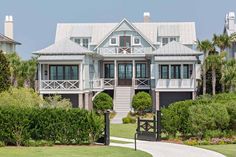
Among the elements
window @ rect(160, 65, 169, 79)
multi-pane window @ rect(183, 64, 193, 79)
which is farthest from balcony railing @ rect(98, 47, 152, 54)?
multi-pane window @ rect(183, 64, 193, 79)

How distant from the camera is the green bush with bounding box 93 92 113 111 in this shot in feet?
180

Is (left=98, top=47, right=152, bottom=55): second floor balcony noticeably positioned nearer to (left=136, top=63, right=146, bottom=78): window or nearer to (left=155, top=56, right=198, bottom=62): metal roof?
(left=136, top=63, right=146, bottom=78): window

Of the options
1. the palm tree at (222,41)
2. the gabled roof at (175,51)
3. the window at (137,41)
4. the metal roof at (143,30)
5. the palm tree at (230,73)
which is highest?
the metal roof at (143,30)

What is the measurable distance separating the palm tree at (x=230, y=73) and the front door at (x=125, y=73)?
10.9 m

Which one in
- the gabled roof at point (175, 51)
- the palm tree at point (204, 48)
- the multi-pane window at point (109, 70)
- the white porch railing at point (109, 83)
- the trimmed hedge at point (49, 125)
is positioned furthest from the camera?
the multi-pane window at point (109, 70)

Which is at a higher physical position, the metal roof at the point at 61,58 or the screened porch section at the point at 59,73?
the metal roof at the point at 61,58

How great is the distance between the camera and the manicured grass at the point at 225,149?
88.9 ft

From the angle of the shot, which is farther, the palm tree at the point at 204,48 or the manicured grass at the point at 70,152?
the palm tree at the point at 204,48

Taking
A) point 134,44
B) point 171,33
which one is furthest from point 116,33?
point 171,33

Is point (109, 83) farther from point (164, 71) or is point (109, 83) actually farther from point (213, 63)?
point (213, 63)

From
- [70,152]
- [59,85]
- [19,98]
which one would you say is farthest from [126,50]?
[70,152]

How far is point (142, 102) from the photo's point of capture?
55031mm

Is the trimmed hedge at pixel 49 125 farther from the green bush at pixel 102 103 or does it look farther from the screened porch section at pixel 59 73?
the screened porch section at pixel 59 73

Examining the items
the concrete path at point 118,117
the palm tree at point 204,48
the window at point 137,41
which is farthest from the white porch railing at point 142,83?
the palm tree at point 204,48
